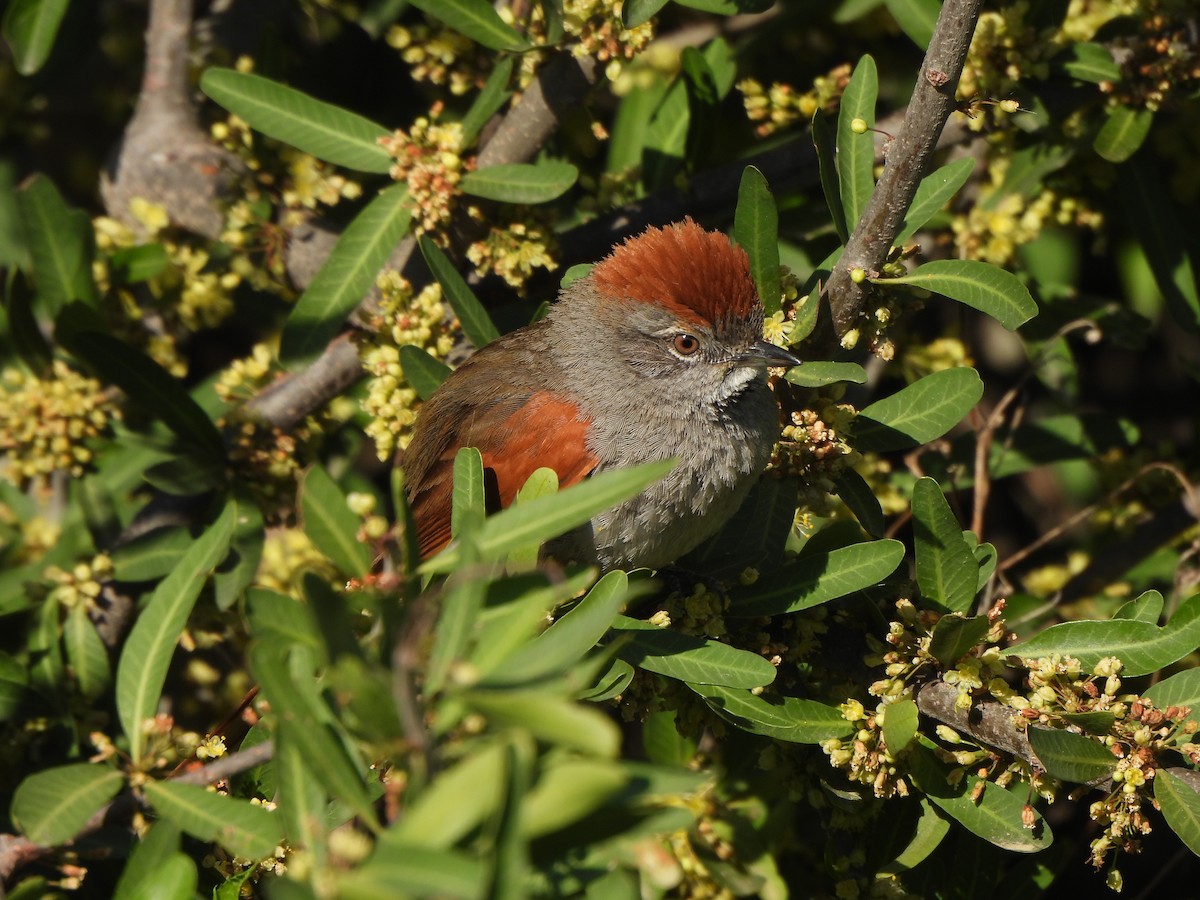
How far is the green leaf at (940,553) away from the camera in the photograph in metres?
3.10

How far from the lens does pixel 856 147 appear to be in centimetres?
337

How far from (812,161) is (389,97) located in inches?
85.3

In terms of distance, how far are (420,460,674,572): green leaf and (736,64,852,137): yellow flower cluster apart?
2512 mm

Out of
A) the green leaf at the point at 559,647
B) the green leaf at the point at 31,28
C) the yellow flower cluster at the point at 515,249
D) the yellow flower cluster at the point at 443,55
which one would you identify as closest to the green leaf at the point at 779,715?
the green leaf at the point at 559,647

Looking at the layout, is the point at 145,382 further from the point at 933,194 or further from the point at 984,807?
the point at 984,807

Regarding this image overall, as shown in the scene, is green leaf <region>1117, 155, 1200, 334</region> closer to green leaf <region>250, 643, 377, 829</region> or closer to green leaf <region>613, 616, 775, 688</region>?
green leaf <region>613, 616, 775, 688</region>

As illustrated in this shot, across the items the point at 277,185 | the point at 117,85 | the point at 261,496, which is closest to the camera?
the point at 261,496

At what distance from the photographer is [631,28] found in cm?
344

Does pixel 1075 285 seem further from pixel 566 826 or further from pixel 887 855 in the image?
pixel 566 826

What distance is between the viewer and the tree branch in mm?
2801

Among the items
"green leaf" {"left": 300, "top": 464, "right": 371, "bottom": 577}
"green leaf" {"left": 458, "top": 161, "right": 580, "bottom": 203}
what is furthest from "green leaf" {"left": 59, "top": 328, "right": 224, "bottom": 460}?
"green leaf" {"left": 300, "top": 464, "right": 371, "bottom": 577}

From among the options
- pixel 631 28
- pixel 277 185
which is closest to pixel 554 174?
pixel 631 28

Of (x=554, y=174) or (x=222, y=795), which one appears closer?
(x=222, y=795)

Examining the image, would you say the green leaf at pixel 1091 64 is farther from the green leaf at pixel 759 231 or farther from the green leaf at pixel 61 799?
the green leaf at pixel 61 799
